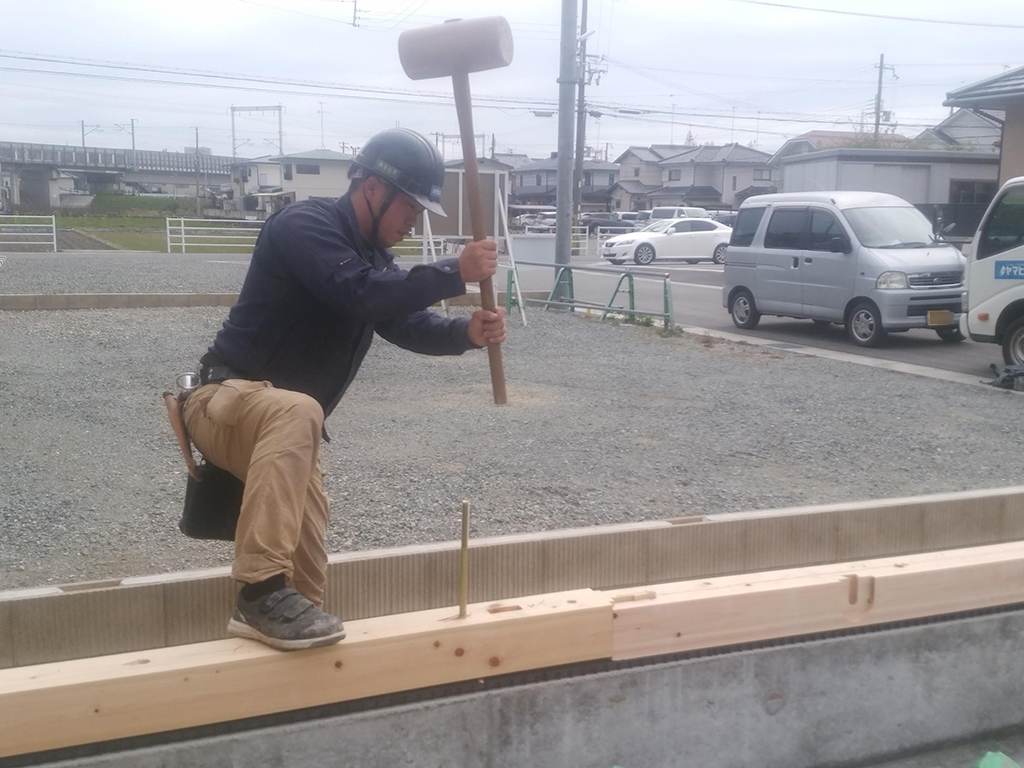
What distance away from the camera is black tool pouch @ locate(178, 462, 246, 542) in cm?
303

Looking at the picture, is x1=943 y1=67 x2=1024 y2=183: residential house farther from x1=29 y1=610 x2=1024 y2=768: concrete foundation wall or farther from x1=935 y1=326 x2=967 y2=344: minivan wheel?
x1=29 y1=610 x2=1024 y2=768: concrete foundation wall

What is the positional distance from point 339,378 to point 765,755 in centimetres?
175

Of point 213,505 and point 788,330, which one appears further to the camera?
point 788,330

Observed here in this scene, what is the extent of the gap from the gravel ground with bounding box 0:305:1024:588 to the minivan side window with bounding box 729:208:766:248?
340cm

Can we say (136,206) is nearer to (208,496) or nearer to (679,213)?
(679,213)

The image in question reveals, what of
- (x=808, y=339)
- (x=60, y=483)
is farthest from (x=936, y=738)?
(x=808, y=339)

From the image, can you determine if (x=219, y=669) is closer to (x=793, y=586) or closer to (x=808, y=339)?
(x=793, y=586)

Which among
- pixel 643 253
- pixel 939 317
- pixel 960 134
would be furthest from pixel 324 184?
pixel 939 317

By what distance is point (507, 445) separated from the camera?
734cm

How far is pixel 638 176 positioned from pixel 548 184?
860 centimetres

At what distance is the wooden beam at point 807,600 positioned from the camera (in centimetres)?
280

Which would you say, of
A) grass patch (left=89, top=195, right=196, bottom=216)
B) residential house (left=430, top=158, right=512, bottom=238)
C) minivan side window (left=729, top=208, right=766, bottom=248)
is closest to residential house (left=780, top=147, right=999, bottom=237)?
minivan side window (left=729, top=208, right=766, bottom=248)

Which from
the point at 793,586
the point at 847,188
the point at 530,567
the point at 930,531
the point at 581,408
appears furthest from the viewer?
the point at 847,188

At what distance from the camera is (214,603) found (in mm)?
3389
